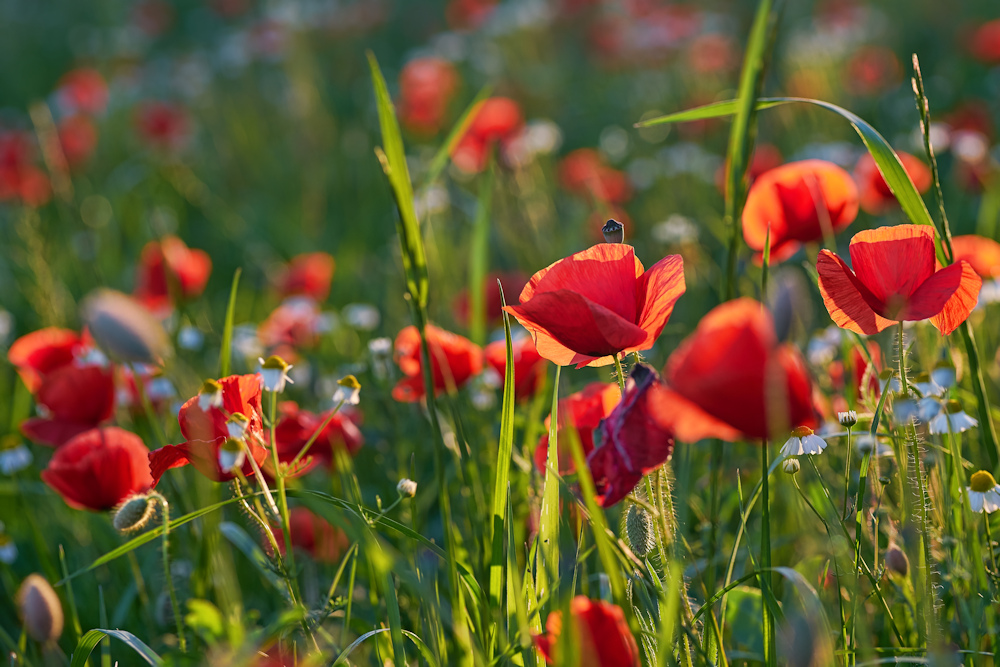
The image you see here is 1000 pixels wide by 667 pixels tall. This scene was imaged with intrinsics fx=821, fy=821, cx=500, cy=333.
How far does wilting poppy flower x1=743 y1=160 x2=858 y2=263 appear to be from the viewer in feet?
4.31

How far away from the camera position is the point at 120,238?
13.1ft

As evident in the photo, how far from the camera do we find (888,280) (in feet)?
2.74

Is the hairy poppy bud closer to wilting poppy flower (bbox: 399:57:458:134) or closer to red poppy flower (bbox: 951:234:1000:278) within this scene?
red poppy flower (bbox: 951:234:1000:278)

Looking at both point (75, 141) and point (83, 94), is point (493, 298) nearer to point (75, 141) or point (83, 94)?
point (75, 141)

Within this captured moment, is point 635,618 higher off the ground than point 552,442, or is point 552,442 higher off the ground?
point 552,442

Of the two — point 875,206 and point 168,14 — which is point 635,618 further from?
point 168,14

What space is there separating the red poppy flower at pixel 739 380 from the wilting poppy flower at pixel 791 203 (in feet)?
2.59

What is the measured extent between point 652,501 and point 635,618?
0.15m

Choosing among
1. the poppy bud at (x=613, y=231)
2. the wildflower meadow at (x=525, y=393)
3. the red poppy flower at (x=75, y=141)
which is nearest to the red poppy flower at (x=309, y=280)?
the wildflower meadow at (x=525, y=393)

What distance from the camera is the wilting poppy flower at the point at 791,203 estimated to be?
1312 millimetres

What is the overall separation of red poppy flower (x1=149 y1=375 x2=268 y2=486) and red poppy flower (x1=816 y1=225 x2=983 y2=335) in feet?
2.02

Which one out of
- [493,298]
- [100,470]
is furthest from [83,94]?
[100,470]

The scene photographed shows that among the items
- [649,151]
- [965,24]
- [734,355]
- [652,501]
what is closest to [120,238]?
[649,151]

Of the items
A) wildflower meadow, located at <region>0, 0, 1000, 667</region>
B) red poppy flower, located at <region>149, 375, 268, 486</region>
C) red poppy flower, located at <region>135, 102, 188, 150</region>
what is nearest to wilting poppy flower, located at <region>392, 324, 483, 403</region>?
wildflower meadow, located at <region>0, 0, 1000, 667</region>
